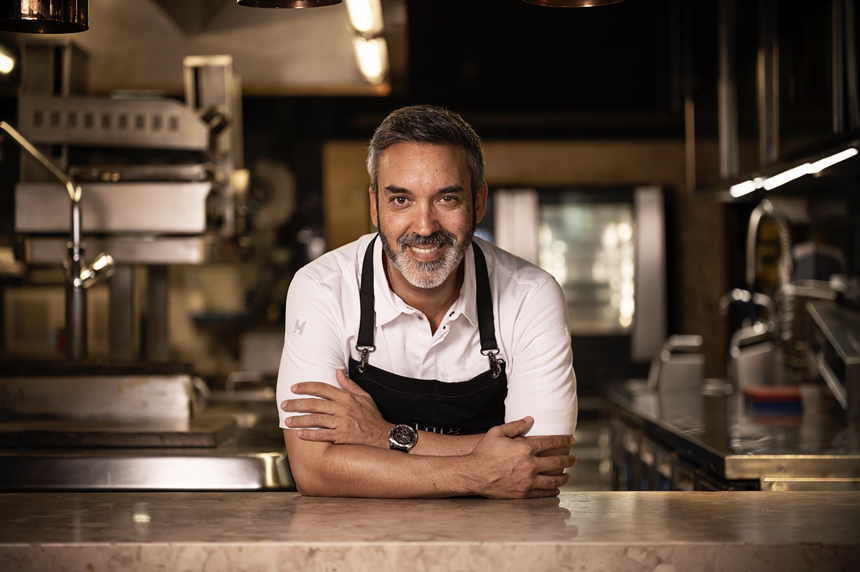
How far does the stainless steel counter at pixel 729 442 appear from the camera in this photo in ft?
6.60

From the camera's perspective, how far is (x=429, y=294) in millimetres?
1731

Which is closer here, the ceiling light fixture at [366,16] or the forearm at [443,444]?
the forearm at [443,444]

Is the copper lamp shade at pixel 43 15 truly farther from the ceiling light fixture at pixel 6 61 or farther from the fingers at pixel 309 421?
the ceiling light fixture at pixel 6 61

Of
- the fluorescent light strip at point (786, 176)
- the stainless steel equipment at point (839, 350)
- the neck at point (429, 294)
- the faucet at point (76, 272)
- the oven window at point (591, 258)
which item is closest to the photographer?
the neck at point (429, 294)

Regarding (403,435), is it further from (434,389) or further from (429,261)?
(429,261)

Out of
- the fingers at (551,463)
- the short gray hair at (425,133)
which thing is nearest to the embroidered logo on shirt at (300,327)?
the short gray hair at (425,133)

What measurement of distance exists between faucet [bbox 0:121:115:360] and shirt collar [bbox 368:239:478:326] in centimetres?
88

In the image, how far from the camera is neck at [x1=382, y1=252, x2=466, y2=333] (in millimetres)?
1727

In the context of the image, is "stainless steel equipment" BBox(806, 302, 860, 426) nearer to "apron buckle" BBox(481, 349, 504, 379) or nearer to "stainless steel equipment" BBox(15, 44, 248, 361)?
"apron buckle" BBox(481, 349, 504, 379)

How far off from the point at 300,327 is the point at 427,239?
317mm

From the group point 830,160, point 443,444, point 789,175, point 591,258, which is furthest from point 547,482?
point 591,258

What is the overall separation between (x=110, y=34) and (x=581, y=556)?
3.18 meters

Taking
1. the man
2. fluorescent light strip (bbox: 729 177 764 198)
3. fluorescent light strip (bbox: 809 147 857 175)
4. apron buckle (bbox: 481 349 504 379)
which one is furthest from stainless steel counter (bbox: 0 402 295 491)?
A: fluorescent light strip (bbox: 729 177 764 198)

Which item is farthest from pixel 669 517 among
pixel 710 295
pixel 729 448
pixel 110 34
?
pixel 710 295
